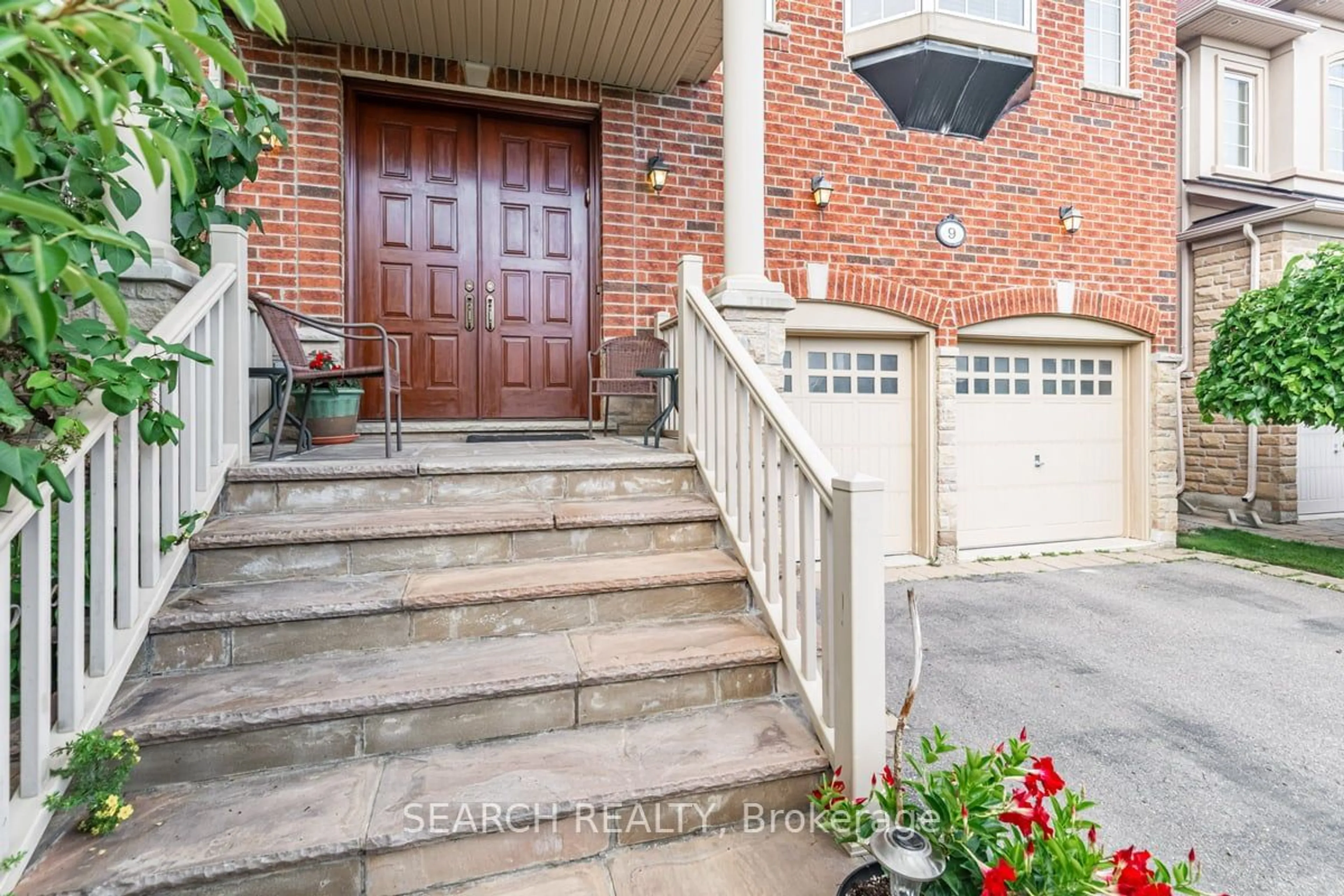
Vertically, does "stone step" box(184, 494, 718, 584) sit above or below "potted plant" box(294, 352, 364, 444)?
below

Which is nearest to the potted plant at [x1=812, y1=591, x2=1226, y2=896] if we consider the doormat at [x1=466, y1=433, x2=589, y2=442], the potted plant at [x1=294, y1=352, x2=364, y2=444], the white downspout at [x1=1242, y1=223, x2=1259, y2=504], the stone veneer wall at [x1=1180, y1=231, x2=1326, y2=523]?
the doormat at [x1=466, y1=433, x2=589, y2=442]

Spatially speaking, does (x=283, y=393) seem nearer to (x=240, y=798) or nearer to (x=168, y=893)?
(x=240, y=798)

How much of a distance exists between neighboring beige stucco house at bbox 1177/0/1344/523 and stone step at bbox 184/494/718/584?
6783mm

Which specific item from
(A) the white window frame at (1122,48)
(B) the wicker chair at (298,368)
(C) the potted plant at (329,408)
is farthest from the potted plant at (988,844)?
(A) the white window frame at (1122,48)

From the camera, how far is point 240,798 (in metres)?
1.42

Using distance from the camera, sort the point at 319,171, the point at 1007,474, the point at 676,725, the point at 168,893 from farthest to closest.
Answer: the point at 1007,474
the point at 319,171
the point at 676,725
the point at 168,893

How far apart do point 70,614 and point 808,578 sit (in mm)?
1756

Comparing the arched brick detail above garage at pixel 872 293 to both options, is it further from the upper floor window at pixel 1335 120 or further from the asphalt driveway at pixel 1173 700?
the upper floor window at pixel 1335 120

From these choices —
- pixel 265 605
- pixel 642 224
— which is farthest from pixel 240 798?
pixel 642 224

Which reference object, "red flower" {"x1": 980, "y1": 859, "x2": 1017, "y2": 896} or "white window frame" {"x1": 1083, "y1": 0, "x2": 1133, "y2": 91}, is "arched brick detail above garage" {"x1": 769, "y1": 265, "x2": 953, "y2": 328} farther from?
"red flower" {"x1": 980, "y1": 859, "x2": 1017, "y2": 896}

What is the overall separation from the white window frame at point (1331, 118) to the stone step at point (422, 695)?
923 centimetres

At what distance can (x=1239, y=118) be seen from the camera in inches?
269

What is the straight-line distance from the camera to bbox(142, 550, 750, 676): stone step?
1.71m

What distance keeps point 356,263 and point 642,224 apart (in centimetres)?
184
